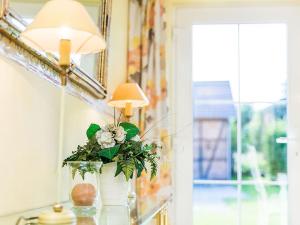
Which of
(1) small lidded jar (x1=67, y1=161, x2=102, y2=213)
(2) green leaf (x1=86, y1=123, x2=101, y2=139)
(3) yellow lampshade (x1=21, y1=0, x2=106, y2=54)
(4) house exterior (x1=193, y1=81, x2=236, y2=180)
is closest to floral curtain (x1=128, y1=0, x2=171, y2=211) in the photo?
(4) house exterior (x1=193, y1=81, x2=236, y2=180)

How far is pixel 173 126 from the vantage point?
333cm

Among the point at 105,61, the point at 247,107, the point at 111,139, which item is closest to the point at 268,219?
the point at 247,107

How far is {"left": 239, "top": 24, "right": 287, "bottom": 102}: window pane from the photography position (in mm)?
3350

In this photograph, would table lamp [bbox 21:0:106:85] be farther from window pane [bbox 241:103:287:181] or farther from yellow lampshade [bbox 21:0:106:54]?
window pane [bbox 241:103:287:181]

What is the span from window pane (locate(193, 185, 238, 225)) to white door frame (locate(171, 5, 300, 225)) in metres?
0.07

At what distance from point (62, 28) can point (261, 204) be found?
2.45 m

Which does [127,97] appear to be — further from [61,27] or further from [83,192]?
[61,27]

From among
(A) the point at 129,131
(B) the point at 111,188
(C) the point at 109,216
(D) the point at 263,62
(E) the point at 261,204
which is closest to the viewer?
(C) the point at 109,216

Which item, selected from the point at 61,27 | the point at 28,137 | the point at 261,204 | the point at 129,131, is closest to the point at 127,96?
the point at 129,131

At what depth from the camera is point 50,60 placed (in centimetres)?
158

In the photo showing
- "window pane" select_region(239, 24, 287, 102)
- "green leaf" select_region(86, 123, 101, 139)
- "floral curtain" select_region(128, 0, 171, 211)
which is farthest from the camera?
"window pane" select_region(239, 24, 287, 102)

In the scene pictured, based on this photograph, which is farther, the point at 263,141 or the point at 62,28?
the point at 263,141

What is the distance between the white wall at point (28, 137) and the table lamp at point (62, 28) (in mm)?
108

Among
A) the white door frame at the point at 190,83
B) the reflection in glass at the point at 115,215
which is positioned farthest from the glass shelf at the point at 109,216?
the white door frame at the point at 190,83
